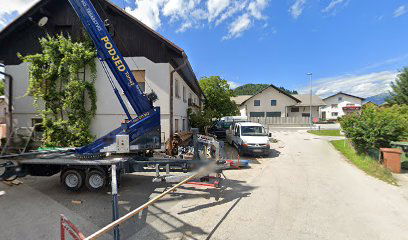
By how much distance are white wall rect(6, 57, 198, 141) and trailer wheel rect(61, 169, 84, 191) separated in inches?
225

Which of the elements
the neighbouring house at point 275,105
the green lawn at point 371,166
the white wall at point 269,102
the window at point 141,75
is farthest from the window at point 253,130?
the white wall at point 269,102

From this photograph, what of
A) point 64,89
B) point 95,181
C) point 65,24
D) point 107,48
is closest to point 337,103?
point 65,24

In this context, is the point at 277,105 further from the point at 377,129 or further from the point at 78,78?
the point at 78,78

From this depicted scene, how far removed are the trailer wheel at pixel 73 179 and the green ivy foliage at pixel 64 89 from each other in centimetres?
577

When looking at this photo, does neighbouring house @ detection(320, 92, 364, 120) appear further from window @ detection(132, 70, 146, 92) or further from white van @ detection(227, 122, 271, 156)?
window @ detection(132, 70, 146, 92)

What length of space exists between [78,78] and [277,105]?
128 ft

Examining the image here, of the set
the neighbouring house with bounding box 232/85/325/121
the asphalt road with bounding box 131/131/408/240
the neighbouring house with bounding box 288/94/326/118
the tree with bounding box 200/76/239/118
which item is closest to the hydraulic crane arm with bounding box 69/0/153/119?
the asphalt road with bounding box 131/131/408/240

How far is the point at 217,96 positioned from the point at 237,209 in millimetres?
24538

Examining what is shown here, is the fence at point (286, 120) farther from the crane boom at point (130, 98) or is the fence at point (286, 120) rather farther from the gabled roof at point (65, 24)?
the crane boom at point (130, 98)

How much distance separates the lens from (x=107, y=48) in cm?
683

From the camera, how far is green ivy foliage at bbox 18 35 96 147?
11.3 meters

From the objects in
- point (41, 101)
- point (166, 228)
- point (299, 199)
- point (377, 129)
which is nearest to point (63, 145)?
point (41, 101)

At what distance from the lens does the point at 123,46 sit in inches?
463

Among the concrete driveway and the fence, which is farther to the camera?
the fence
